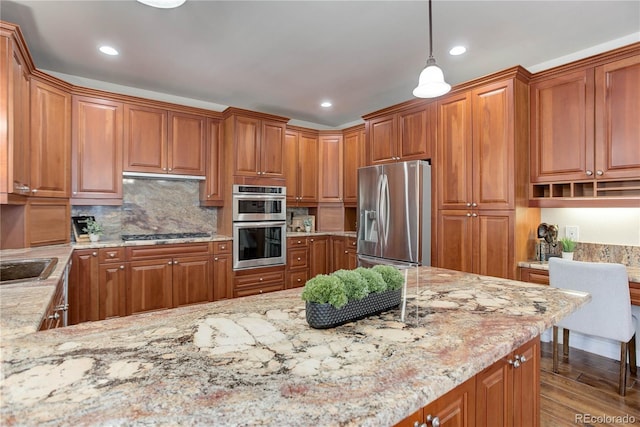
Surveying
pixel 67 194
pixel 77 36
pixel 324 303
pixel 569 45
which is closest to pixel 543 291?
pixel 324 303

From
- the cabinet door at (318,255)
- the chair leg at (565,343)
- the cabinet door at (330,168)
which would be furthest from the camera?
the cabinet door at (330,168)

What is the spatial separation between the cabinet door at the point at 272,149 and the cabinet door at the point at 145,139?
1.11 metres

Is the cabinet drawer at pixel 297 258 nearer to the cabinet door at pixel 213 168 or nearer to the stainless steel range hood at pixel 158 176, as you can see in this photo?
the cabinet door at pixel 213 168

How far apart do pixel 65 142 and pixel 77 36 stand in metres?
1.01

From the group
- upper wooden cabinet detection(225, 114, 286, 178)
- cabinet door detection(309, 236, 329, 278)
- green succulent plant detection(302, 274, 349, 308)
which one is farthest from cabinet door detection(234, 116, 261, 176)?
green succulent plant detection(302, 274, 349, 308)

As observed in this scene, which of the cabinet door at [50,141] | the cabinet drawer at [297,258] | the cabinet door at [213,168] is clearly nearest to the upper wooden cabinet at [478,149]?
the cabinet drawer at [297,258]

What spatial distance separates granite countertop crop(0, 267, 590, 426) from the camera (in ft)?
1.98

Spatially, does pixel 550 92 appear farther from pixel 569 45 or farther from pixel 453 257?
pixel 453 257

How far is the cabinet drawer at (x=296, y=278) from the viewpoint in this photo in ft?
14.3

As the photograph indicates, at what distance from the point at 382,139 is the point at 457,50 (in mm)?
1262

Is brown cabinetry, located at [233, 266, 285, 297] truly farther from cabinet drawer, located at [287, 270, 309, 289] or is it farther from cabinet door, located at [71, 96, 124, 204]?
cabinet door, located at [71, 96, 124, 204]

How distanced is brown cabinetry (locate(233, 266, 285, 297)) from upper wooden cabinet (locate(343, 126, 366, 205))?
1.48 metres

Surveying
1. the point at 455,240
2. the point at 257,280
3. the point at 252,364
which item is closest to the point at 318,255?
the point at 257,280

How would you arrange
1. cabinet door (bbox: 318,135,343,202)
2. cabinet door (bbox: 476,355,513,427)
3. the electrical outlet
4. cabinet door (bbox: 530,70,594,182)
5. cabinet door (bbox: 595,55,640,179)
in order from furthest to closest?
cabinet door (bbox: 318,135,343,202) < the electrical outlet < cabinet door (bbox: 530,70,594,182) < cabinet door (bbox: 595,55,640,179) < cabinet door (bbox: 476,355,513,427)
